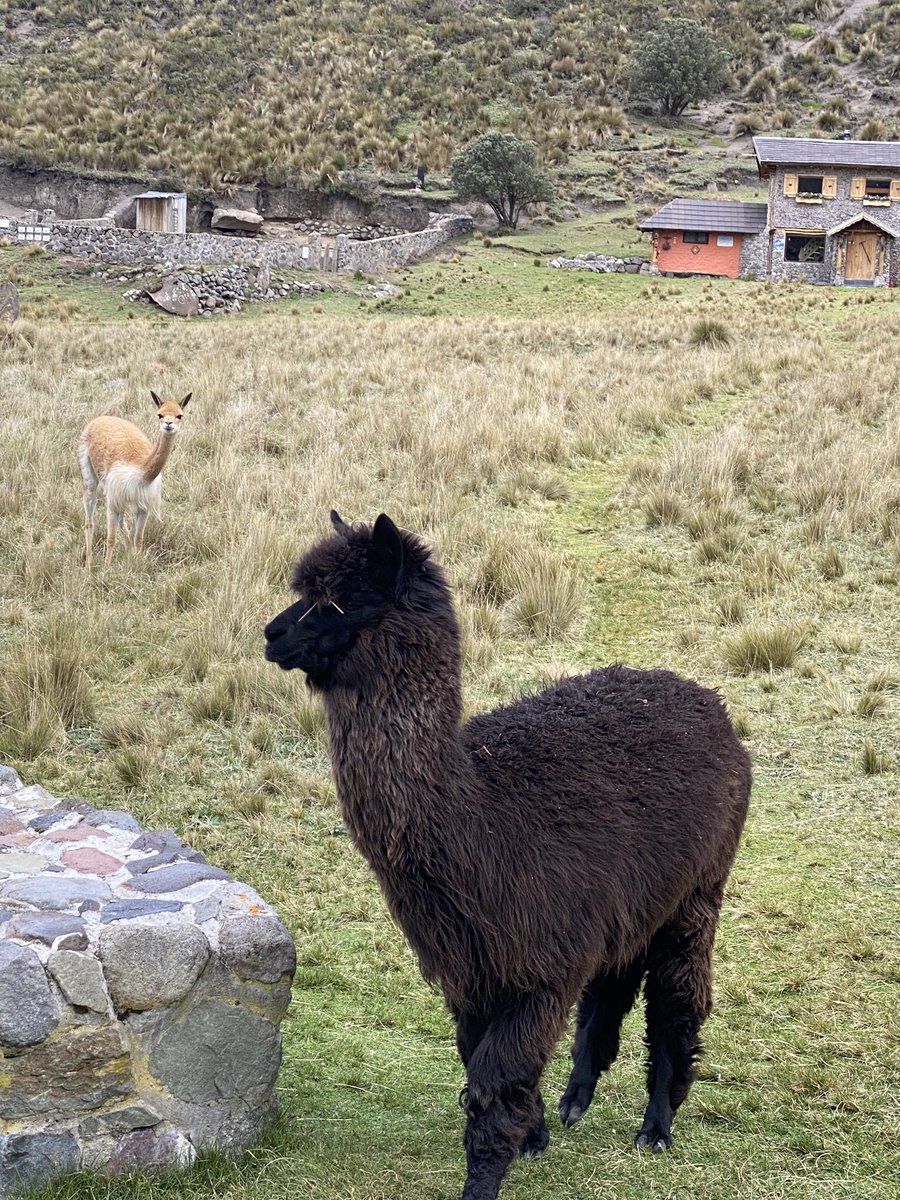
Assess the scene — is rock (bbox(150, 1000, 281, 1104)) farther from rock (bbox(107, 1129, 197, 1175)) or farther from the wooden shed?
the wooden shed

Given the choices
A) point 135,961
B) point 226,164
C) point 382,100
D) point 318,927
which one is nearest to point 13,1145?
point 135,961

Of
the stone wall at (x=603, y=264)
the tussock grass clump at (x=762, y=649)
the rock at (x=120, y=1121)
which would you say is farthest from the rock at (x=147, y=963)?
the stone wall at (x=603, y=264)

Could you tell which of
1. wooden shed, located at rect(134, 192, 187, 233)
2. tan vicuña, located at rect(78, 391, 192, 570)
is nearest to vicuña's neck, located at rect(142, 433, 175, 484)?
tan vicuña, located at rect(78, 391, 192, 570)

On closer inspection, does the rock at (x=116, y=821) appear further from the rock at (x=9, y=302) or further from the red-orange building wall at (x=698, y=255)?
the red-orange building wall at (x=698, y=255)

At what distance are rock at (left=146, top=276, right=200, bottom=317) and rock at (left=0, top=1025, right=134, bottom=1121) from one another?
72.3 ft

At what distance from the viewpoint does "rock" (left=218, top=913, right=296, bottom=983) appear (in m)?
3.49

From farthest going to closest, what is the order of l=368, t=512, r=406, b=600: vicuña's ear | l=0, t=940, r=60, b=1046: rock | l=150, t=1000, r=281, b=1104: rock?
l=150, t=1000, r=281, b=1104: rock, l=0, t=940, r=60, b=1046: rock, l=368, t=512, r=406, b=600: vicuña's ear

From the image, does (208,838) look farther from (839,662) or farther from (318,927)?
(839,662)

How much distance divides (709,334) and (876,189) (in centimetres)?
1811

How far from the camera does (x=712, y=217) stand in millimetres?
31078

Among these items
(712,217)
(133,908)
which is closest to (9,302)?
(712,217)

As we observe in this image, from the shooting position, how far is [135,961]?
10.9ft

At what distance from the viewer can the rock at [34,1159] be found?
125 inches

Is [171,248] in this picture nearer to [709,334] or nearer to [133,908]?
[709,334]
